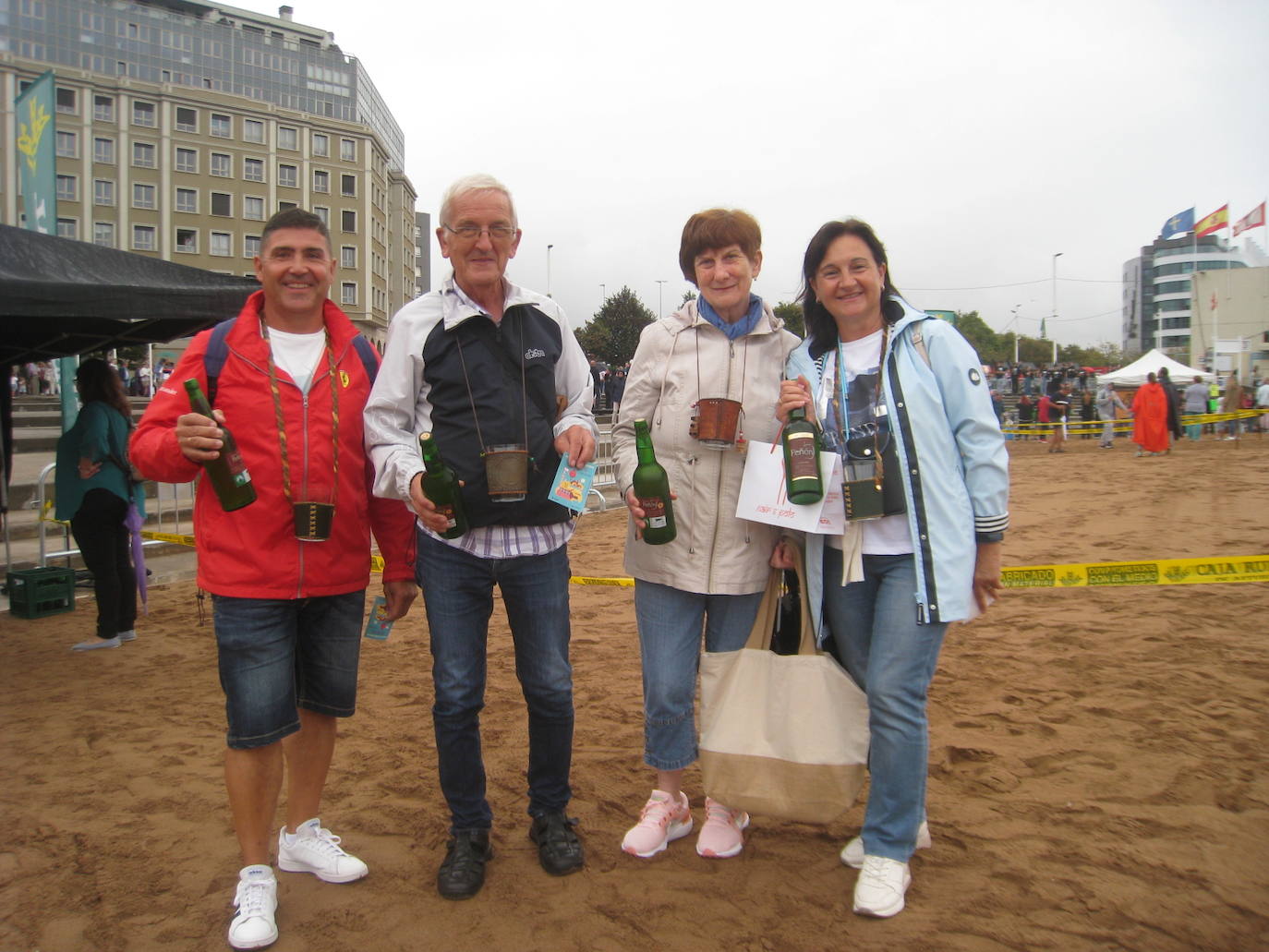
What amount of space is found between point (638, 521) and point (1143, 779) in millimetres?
2351

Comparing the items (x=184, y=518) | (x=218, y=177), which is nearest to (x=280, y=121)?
(x=218, y=177)

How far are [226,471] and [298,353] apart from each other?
48 cm

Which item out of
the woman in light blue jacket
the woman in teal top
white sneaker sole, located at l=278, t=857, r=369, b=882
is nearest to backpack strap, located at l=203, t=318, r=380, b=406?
white sneaker sole, located at l=278, t=857, r=369, b=882

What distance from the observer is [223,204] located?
209 ft

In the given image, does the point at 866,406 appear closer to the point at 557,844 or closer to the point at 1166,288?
the point at 557,844

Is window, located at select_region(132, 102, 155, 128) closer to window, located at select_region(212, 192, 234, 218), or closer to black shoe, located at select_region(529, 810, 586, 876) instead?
window, located at select_region(212, 192, 234, 218)

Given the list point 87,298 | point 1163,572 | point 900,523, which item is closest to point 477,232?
point 900,523

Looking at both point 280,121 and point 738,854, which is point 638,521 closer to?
point 738,854

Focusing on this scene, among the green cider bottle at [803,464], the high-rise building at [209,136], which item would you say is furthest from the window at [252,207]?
the green cider bottle at [803,464]

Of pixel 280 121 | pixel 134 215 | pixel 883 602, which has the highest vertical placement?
pixel 280 121

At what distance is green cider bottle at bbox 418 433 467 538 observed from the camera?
253 cm

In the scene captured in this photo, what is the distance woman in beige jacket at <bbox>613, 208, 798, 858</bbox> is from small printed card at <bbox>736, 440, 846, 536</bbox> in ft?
0.32

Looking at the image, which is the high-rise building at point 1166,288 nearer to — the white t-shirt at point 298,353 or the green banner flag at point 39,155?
the green banner flag at point 39,155

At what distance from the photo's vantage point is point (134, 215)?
60562 millimetres
